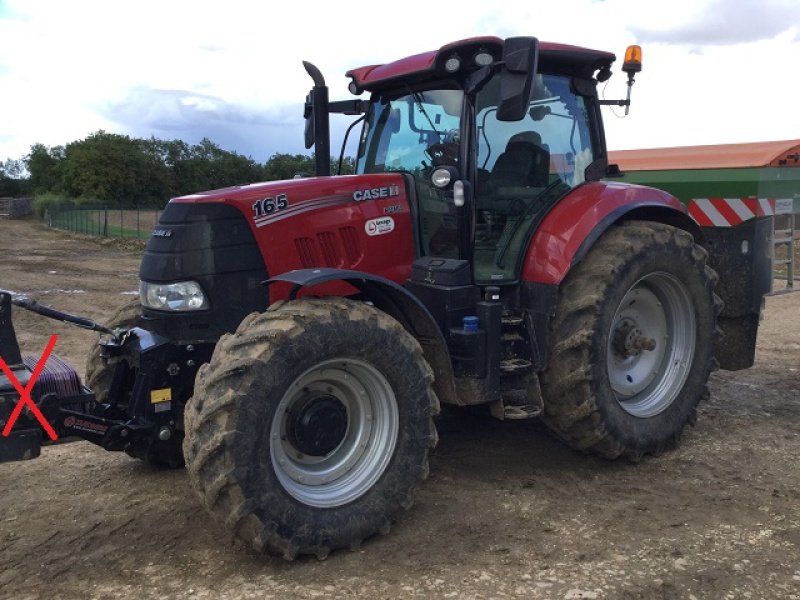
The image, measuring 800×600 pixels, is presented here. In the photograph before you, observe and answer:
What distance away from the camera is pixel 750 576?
3516mm

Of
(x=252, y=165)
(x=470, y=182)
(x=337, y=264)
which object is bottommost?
(x=337, y=264)

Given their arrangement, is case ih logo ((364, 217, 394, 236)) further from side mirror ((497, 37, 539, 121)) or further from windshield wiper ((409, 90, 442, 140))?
side mirror ((497, 37, 539, 121))

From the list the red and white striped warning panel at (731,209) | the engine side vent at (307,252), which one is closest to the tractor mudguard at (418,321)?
the engine side vent at (307,252)

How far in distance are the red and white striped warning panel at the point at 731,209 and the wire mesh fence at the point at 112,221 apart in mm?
23688

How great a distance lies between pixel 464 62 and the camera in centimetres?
438

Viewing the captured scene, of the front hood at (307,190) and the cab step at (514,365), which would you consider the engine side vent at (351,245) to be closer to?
the front hood at (307,190)

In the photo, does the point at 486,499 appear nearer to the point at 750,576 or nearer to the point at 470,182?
the point at 750,576

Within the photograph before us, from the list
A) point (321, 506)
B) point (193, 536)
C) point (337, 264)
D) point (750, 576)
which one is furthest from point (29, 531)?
point (750, 576)

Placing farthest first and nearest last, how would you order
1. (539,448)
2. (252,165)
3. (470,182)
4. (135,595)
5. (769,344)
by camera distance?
(252,165)
(769,344)
(539,448)
(470,182)
(135,595)

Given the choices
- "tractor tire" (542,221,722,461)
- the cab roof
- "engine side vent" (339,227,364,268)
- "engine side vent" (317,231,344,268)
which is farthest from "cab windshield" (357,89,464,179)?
"tractor tire" (542,221,722,461)

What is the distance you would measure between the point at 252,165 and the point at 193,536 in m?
52.7

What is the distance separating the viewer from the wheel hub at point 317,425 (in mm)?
3729

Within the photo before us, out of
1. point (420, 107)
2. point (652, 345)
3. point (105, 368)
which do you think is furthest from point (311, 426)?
point (652, 345)

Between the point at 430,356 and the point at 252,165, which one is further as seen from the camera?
the point at 252,165
